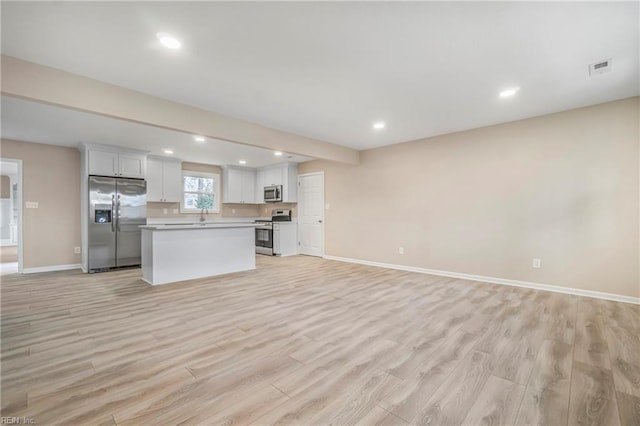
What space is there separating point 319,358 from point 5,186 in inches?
505

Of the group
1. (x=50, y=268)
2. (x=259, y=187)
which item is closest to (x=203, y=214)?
(x=259, y=187)

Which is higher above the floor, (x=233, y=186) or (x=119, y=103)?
(x=119, y=103)

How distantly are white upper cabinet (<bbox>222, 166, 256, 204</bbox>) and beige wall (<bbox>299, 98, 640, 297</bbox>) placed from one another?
148 inches

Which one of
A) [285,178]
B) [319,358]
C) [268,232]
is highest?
[285,178]

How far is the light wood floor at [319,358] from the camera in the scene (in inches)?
61.7

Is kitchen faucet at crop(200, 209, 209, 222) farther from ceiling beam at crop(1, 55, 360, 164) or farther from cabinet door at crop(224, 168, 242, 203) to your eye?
ceiling beam at crop(1, 55, 360, 164)

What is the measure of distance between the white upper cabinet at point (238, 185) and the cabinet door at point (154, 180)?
1655mm

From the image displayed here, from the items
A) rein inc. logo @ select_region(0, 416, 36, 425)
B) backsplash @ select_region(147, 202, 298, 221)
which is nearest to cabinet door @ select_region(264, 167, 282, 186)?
backsplash @ select_region(147, 202, 298, 221)

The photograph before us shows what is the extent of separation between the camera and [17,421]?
147cm

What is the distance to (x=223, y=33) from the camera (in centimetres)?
213

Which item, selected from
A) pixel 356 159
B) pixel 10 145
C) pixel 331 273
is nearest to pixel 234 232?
pixel 331 273

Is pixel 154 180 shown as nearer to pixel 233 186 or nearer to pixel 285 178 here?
pixel 233 186

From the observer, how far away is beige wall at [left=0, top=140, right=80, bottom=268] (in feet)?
16.7

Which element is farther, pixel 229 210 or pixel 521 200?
pixel 229 210
